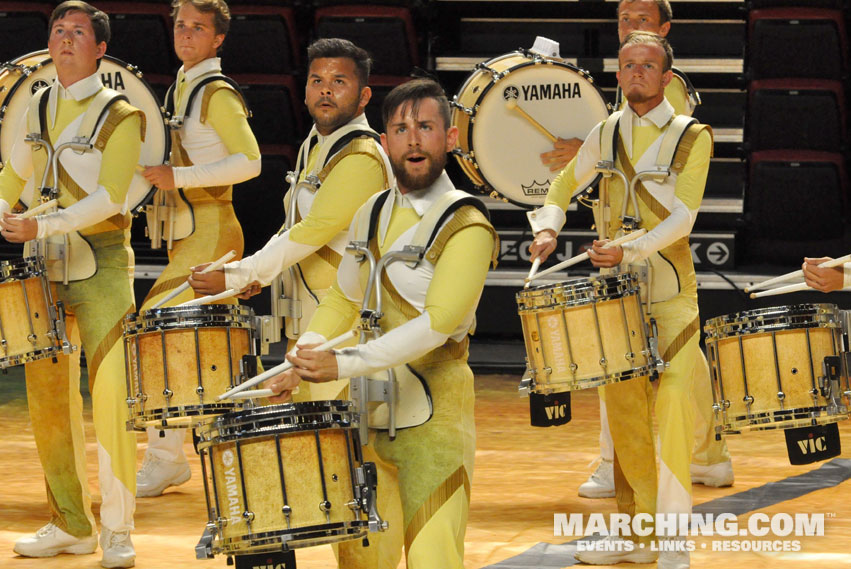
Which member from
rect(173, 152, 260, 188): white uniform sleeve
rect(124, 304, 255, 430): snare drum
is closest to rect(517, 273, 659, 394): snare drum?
rect(124, 304, 255, 430): snare drum

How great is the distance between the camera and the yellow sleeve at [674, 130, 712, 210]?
183 inches

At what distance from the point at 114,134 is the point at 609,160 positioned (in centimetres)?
163

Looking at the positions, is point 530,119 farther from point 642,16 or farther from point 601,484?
point 601,484

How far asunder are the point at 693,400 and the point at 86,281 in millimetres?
2466

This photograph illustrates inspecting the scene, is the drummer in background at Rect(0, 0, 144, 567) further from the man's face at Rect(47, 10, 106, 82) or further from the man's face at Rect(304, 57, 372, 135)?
the man's face at Rect(304, 57, 372, 135)

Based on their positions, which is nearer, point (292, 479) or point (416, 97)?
point (292, 479)

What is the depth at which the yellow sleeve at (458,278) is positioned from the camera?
10.7ft

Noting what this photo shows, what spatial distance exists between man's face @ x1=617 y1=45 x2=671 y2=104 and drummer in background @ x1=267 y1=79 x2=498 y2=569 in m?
1.41

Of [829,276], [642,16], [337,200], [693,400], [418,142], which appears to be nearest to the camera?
[418,142]

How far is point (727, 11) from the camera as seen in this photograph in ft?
29.8

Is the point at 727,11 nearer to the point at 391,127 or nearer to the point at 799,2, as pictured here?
the point at 799,2

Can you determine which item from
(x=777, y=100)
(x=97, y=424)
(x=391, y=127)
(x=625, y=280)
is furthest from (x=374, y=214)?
(x=777, y=100)

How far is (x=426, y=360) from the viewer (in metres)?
3.41

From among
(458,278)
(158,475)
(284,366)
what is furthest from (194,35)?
(458,278)
